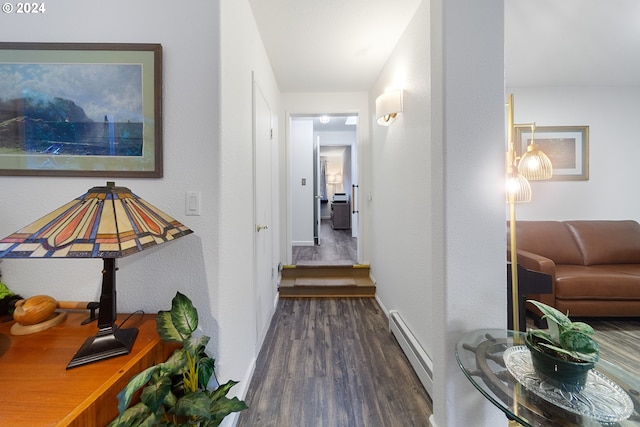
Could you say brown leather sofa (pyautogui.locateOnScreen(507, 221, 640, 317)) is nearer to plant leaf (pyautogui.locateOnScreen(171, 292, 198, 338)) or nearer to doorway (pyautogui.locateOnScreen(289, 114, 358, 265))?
doorway (pyautogui.locateOnScreen(289, 114, 358, 265))

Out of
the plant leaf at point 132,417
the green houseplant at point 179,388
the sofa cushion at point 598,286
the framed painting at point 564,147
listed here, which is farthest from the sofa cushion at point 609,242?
the plant leaf at point 132,417

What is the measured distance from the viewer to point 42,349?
0.89m

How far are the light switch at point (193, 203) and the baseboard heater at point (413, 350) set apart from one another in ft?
5.40

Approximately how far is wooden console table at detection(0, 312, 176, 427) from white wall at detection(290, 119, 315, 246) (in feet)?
12.0

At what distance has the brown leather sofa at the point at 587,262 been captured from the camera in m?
2.22

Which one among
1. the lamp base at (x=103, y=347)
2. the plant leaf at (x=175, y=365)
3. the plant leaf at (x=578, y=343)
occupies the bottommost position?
the plant leaf at (x=175, y=365)

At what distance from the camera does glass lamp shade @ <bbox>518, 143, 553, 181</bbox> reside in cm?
201

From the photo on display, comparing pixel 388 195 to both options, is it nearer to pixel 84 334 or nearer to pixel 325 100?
pixel 325 100

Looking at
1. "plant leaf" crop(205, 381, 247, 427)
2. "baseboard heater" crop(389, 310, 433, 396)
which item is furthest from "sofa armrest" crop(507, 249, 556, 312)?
"plant leaf" crop(205, 381, 247, 427)

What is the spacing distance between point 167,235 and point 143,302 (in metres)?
0.52

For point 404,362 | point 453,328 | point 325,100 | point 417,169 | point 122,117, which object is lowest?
point 404,362

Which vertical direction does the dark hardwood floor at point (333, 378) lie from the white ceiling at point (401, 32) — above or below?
below

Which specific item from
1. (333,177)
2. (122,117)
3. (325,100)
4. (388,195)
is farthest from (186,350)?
(333,177)

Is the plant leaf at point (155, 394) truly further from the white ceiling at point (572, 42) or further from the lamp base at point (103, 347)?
the white ceiling at point (572, 42)
